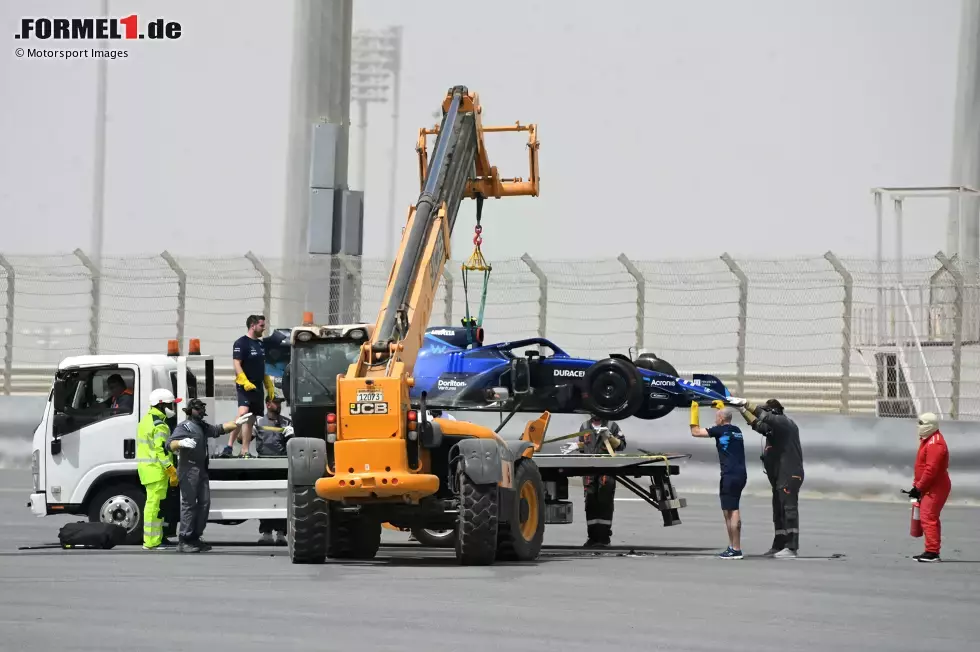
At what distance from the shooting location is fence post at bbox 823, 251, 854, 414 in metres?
21.2

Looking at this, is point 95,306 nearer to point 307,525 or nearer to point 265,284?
point 265,284

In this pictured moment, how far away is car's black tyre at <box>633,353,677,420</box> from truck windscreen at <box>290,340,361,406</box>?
3.83 meters

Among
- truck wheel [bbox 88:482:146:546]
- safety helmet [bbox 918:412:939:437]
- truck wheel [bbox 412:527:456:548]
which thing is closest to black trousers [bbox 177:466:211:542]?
truck wheel [bbox 88:482:146:546]

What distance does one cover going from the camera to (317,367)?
14969mm

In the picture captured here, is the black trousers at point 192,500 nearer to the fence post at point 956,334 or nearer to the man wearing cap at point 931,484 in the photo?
the man wearing cap at point 931,484

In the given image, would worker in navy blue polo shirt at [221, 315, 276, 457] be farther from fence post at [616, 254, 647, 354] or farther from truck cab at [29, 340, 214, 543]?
fence post at [616, 254, 647, 354]

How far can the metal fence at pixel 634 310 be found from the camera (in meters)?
21.5

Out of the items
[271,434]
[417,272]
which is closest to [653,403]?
[417,272]

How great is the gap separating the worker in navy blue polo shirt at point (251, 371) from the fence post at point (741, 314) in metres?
6.77

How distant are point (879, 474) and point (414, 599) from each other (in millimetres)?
10963

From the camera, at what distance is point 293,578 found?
12383 millimetres

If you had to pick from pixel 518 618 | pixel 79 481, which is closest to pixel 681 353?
pixel 79 481

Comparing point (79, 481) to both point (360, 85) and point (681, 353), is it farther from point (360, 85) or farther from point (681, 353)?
point (360, 85)

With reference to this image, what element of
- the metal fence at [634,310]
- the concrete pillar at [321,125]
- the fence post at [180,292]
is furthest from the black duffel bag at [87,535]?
the fence post at [180,292]
